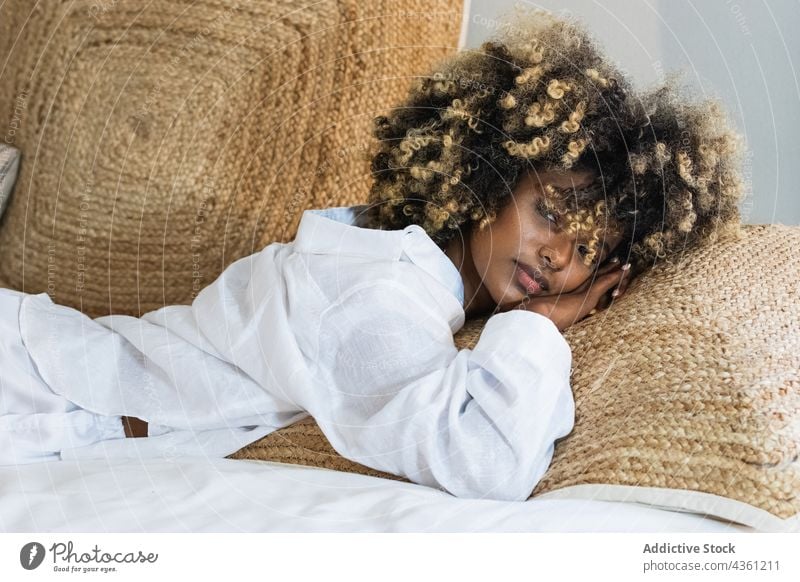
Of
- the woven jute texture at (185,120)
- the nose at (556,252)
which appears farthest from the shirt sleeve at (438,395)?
the woven jute texture at (185,120)

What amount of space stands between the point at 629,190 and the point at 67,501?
50 cm

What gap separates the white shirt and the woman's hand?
72 millimetres

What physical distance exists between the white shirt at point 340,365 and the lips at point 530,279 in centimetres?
6

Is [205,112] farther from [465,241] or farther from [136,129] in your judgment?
[465,241]

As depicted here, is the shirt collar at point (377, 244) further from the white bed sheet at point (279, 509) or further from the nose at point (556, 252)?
the white bed sheet at point (279, 509)

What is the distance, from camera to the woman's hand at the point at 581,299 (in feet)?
2.36

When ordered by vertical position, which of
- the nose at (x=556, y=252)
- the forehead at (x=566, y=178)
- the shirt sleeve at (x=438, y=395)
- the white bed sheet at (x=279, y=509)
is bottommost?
A: the white bed sheet at (x=279, y=509)

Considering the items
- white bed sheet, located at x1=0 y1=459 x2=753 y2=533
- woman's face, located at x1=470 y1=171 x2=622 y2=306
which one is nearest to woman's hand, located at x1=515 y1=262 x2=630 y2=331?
woman's face, located at x1=470 y1=171 x2=622 y2=306

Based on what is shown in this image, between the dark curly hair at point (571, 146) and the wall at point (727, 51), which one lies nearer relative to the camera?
the dark curly hair at point (571, 146)

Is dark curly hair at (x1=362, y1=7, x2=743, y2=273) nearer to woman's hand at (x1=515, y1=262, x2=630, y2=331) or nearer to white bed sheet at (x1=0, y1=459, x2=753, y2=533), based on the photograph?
woman's hand at (x1=515, y1=262, x2=630, y2=331)

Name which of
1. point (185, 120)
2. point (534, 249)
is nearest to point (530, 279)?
point (534, 249)
